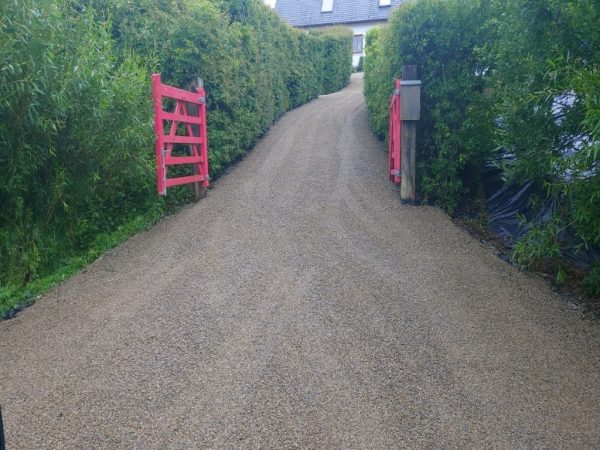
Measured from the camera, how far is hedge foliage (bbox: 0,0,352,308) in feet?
14.6

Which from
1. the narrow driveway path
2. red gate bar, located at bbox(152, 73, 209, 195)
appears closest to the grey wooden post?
red gate bar, located at bbox(152, 73, 209, 195)

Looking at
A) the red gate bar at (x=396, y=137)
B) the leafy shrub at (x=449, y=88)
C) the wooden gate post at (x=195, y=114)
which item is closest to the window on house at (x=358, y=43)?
the red gate bar at (x=396, y=137)

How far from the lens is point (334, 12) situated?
30.3 meters

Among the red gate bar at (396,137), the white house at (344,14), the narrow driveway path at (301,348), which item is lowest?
the narrow driveway path at (301,348)

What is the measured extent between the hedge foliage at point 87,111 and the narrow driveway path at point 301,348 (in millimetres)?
544

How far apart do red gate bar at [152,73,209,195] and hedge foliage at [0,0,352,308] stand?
0.42 feet

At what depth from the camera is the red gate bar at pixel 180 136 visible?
607 cm

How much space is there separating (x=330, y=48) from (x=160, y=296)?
15310mm

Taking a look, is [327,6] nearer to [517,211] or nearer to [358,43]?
[358,43]

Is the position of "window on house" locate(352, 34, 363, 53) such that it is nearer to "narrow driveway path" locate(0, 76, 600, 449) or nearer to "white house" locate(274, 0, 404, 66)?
"white house" locate(274, 0, 404, 66)

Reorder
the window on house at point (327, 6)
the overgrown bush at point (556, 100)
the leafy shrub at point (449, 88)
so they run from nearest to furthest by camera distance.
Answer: the overgrown bush at point (556, 100) → the leafy shrub at point (449, 88) → the window on house at point (327, 6)

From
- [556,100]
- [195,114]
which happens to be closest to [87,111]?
[195,114]

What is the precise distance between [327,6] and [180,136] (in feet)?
87.0

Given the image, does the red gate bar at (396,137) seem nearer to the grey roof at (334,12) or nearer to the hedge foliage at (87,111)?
the hedge foliage at (87,111)
